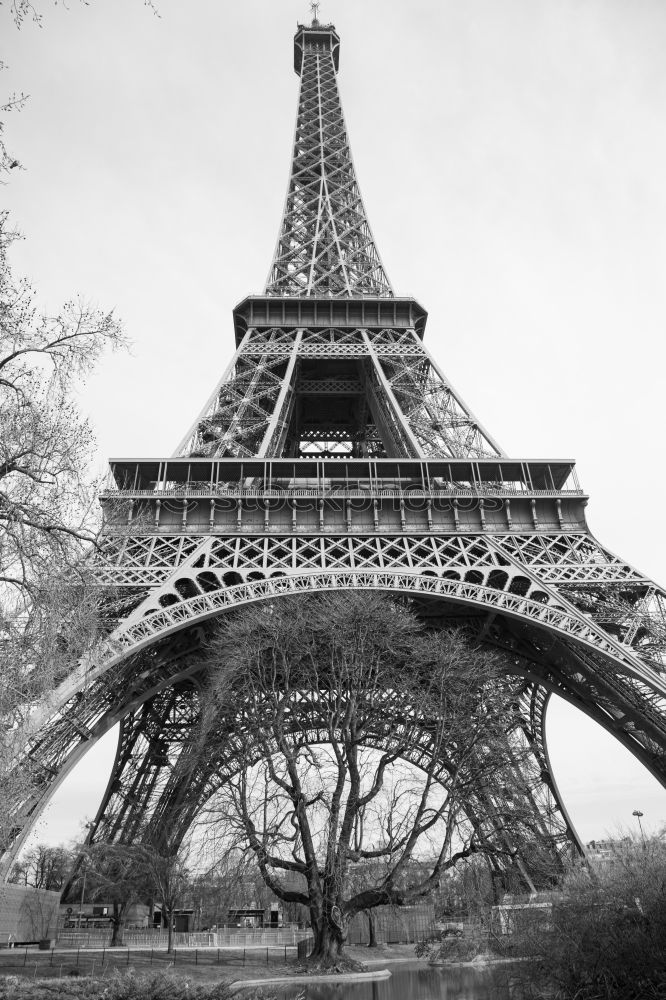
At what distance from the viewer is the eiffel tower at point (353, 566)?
20.5 metres

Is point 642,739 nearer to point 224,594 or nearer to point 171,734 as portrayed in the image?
point 224,594

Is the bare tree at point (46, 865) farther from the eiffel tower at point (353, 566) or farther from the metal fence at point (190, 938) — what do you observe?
the eiffel tower at point (353, 566)

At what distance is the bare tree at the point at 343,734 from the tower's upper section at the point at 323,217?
2086cm

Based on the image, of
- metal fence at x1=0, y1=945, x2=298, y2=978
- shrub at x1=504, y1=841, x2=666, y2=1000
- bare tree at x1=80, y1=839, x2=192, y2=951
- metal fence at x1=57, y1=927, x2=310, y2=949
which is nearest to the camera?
shrub at x1=504, y1=841, x2=666, y2=1000

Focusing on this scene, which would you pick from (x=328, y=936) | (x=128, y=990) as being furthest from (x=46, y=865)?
(x=128, y=990)

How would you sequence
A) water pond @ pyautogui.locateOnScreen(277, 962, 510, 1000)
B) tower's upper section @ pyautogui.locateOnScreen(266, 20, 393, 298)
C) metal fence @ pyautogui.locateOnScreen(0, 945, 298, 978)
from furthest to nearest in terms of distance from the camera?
tower's upper section @ pyautogui.locateOnScreen(266, 20, 393, 298) → metal fence @ pyautogui.locateOnScreen(0, 945, 298, 978) → water pond @ pyautogui.locateOnScreen(277, 962, 510, 1000)

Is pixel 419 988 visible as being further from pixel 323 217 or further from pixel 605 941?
pixel 323 217

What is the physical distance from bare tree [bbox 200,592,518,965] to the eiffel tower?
1.17 meters

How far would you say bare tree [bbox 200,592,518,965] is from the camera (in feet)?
57.0

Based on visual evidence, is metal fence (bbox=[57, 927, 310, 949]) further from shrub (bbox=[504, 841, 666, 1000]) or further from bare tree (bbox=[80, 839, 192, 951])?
shrub (bbox=[504, 841, 666, 1000])

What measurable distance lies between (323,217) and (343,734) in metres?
34.9

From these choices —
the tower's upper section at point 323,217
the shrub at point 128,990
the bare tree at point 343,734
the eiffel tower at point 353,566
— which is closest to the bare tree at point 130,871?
the eiffel tower at point 353,566

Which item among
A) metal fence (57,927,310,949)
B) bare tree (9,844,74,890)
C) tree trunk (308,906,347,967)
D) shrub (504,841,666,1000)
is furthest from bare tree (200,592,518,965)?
bare tree (9,844,74,890)

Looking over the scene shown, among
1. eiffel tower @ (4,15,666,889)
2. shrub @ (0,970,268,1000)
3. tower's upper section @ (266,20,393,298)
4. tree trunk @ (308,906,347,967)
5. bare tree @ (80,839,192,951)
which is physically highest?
tower's upper section @ (266,20,393,298)
